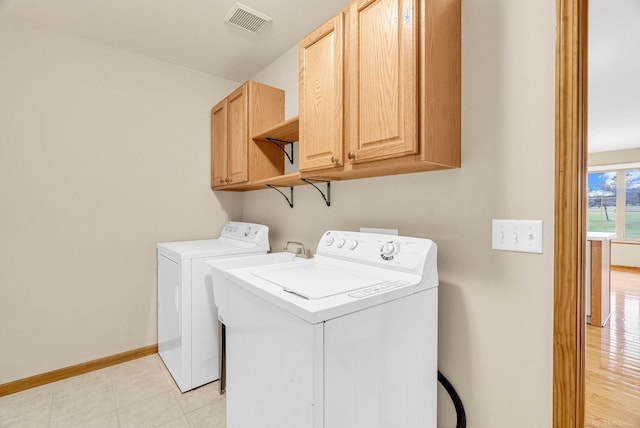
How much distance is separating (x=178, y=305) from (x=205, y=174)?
4.20ft

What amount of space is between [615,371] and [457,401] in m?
1.83

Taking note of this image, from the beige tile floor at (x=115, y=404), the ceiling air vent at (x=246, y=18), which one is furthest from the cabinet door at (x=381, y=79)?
the beige tile floor at (x=115, y=404)

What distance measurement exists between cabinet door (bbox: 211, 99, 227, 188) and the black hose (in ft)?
6.86

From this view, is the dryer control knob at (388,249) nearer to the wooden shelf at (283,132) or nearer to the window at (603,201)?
the wooden shelf at (283,132)

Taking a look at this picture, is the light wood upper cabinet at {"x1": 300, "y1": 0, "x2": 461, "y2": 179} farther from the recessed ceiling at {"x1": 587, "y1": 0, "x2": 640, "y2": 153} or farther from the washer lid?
the recessed ceiling at {"x1": 587, "y1": 0, "x2": 640, "y2": 153}

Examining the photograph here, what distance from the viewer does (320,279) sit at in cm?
122

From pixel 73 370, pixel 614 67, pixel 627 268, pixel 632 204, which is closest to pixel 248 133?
pixel 73 370

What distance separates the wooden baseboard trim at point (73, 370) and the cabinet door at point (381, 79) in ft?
7.84

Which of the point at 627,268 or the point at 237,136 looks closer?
the point at 237,136

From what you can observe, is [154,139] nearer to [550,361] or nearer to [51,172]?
[51,172]

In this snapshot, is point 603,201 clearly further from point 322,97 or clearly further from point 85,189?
point 85,189

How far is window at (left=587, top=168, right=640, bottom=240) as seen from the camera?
6.12 metres

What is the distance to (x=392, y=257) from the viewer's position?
4.24 feet

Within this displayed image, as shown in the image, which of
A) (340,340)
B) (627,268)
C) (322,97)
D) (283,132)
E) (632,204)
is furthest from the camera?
(632,204)
